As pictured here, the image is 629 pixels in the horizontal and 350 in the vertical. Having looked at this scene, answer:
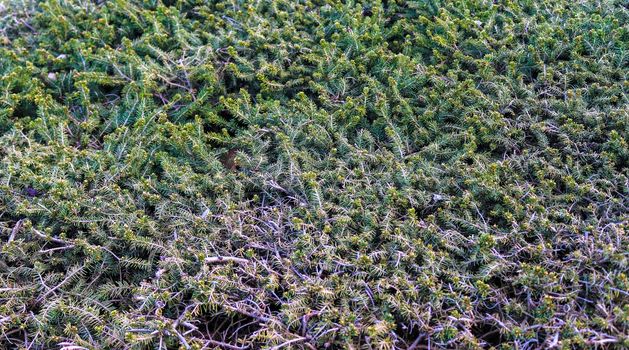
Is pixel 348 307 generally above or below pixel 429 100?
below

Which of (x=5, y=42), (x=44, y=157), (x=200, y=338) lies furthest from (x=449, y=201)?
(x=5, y=42)

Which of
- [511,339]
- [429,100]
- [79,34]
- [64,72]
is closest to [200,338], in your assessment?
[511,339]

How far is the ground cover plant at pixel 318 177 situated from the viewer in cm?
248

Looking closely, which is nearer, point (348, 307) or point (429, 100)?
point (348, 307)

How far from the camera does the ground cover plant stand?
2.48 meters

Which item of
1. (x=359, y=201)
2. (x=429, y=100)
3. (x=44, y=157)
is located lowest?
(x=44, y=157)

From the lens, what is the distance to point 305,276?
262 centimetres

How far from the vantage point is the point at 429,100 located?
3363mm

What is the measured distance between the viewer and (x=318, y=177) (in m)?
3.09

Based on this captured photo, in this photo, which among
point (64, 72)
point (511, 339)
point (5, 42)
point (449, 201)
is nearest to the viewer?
point (511, 339)

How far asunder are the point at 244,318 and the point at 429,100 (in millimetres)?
1705

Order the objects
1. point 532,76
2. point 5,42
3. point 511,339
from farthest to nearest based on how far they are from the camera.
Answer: point 5,42
point 532,76
point 511,339

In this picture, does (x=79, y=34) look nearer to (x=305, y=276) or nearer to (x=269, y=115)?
(x=269, y=115)

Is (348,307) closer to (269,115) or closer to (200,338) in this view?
(200,338)
